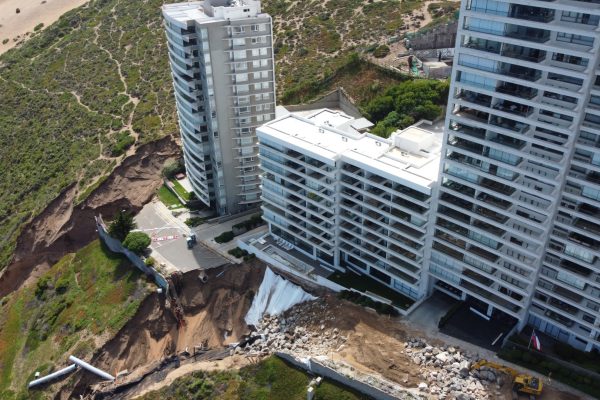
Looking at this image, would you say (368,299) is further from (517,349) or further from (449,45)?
(449,45)

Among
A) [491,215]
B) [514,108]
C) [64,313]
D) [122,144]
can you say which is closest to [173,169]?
[122,144]

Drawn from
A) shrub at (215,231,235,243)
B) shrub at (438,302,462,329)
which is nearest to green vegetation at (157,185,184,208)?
shrub at (215,231,235,243)

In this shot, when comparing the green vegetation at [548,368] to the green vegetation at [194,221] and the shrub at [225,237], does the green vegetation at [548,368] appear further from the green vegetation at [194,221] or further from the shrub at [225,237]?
the green vegetation at [194,221]

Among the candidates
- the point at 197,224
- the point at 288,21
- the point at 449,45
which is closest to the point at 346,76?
the point at 449,45

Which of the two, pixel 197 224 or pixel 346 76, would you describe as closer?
pixel 197 224

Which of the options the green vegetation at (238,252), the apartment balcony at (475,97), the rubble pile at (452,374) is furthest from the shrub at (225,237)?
the apartment balcony at (475,97)

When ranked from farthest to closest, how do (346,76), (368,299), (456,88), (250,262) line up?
(346,76) < (250,262) < (368,299) < (456,88)
